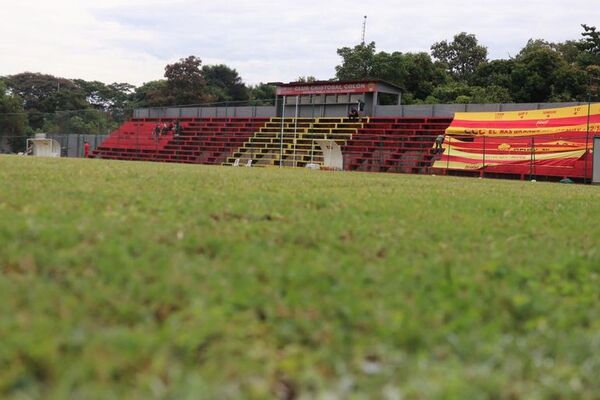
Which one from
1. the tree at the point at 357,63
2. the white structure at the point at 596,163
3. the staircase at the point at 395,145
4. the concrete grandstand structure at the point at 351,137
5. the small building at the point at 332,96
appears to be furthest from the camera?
the tree at the point at 357,63

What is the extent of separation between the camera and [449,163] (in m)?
24.2

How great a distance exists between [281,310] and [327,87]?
3326 cm

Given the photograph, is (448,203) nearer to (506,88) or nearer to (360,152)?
(360,152)

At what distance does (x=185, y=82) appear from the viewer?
2421 inches

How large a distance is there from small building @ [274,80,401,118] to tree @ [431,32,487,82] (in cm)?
2704

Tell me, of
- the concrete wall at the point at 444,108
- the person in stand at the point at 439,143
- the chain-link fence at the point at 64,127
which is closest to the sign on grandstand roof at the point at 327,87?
the concrete wall at the point at 444,108

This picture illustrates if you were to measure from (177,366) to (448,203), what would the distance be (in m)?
5.43

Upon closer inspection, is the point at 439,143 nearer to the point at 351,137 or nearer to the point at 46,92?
the point at 351,137

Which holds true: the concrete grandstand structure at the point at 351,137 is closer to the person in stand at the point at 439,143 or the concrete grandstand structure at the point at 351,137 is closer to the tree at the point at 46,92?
the person in stand at the point at 439,143

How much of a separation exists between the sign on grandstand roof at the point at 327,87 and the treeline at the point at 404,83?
78.7 inches

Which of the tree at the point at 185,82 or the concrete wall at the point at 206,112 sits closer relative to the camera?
the concrete wall at the point at 206,112

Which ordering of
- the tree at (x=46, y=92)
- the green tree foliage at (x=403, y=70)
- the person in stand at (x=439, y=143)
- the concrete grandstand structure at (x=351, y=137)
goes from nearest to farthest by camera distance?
the concrete grandstand structure at (x=351, y=137) < the person in stand at (x=439, y=143) < the green tree foliage at (x=403, y=70) < the tree at (x=46, y=92)

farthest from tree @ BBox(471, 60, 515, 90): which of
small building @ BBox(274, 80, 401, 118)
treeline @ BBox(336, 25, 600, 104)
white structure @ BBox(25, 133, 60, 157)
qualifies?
white structure @ BBox(25, 133, 60, 157)

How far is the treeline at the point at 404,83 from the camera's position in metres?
40.1
